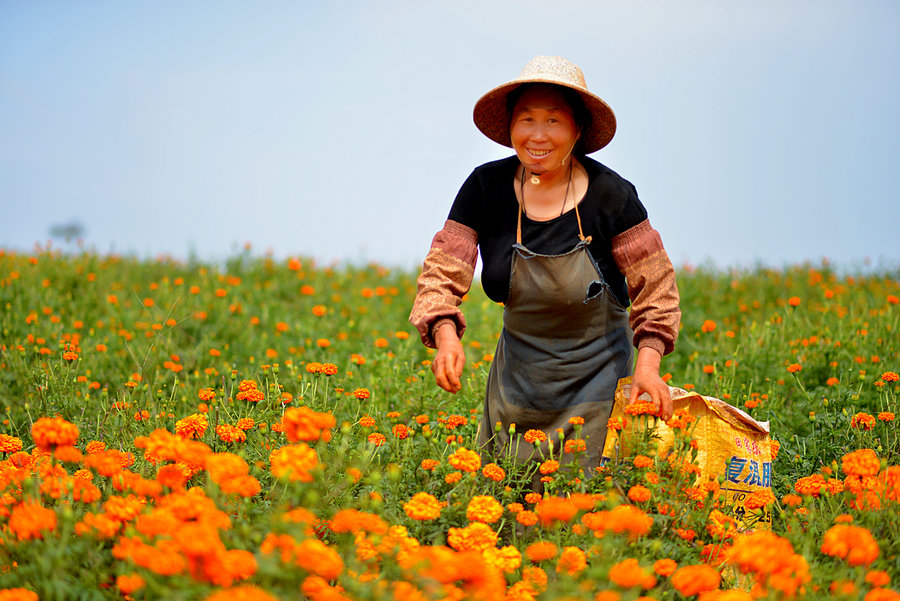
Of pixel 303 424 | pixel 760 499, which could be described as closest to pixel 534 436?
pixel 760 499

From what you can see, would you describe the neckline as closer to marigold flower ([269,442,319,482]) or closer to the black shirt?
the black shirt

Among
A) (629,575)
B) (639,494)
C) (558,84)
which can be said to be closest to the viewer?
(629,575)

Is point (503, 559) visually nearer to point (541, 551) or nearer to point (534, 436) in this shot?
point (541, 551)

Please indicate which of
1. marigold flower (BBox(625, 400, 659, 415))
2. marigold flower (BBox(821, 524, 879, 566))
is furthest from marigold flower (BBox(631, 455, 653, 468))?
marigold flower (BBox(821, 524, 879, 566))

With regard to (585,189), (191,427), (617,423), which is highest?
(585,189)

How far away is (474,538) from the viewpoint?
1994mm

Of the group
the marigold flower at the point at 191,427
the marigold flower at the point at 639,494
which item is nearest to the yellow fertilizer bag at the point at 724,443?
the marigold flower at the point at 639,494

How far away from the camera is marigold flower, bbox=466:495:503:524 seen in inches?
81.0

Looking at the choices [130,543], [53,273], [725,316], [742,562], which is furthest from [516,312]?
[53,273]

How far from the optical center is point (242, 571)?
5.14ft

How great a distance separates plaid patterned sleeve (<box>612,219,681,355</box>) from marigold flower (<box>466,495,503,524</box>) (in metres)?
1.01

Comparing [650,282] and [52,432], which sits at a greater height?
[650,282]

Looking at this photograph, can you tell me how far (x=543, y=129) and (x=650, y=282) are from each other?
2.23 ft

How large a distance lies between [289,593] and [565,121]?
1.88 meters
